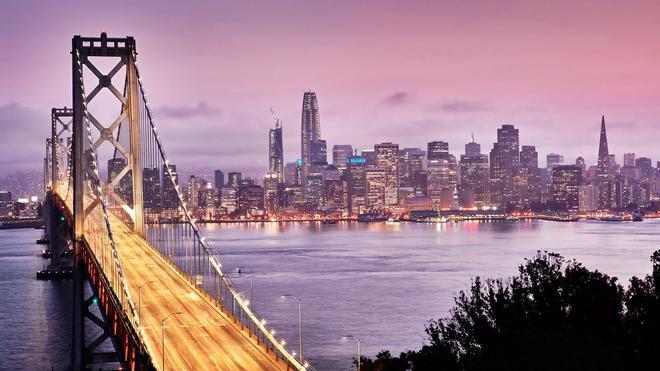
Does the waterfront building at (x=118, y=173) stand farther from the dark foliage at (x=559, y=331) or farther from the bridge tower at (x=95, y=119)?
the dark foliage at (x=559, y=331)

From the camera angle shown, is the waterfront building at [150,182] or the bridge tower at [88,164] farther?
the waterfront building at [150,182]

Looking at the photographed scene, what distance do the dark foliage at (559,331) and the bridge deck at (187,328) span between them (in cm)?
461

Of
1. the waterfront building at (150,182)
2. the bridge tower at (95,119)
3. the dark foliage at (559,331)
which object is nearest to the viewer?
the dark foliage at (559,331)

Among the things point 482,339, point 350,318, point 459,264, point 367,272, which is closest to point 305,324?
point 350,318

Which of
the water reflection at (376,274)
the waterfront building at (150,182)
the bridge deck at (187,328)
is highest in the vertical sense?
the waterfront building at (150,182)

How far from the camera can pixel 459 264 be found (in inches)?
4488

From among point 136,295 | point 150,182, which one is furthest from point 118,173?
point 136,295

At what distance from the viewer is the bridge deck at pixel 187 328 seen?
28.7 m

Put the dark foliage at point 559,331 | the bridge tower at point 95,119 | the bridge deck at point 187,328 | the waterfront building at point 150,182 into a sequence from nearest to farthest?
the dark foliage at point 559,331
the bridge deck at point 187,328
the bridge tower at point 95,119
the waterfront building at point 150,182

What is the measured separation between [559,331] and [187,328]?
1340 cm

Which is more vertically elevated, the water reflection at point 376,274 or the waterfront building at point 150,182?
the waterfront building at point 150,182

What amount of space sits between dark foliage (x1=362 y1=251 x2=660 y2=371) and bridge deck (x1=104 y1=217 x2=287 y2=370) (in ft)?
15.1

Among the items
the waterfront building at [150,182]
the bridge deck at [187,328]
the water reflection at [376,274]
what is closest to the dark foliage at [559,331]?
the bridge deck at [187,328]

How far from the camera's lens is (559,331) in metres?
28.7
